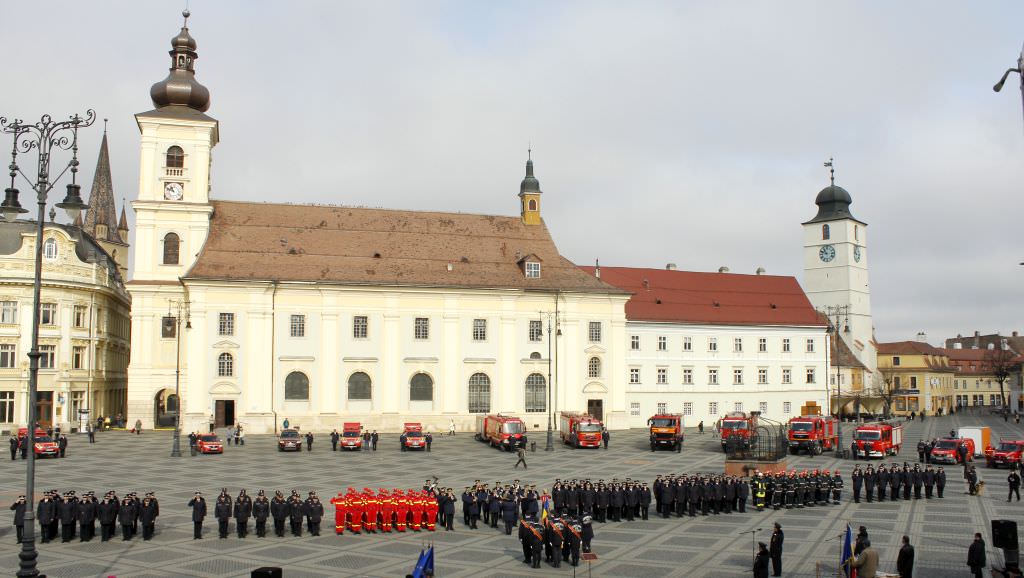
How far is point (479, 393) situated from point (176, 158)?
23710 mm

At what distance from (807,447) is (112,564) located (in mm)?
32510

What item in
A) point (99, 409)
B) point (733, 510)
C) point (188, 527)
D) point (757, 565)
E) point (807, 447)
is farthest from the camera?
point (99, 409)

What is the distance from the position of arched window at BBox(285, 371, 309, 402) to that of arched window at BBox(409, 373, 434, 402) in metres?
6.21

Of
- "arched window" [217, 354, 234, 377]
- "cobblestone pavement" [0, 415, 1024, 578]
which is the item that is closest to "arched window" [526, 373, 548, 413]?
"cobblestone pavement" [0, 415, 1024, 578]

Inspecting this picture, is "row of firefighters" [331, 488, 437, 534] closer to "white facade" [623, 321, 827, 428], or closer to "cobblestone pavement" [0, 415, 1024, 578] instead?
"cobblestone pavement" [0, 415, 1024, 578]

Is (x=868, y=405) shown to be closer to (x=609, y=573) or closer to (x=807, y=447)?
(x=807, y=447)

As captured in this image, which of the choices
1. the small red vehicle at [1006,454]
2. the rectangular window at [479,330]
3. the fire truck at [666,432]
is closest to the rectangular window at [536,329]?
the rectangular window at [479,330]

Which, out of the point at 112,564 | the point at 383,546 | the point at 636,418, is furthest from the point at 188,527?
the point at 636,418

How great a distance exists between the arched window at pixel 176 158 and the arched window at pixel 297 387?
15082 millimetres

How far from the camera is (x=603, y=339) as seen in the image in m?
56.9

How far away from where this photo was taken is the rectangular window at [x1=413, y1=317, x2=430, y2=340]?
5378 cm

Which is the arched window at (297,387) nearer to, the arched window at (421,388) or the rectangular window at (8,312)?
the arched window at (421,388)

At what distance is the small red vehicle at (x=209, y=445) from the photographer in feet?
132

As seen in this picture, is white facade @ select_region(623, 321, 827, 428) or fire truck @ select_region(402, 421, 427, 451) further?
white facade @ select_region(623, 321, 827, 428)
